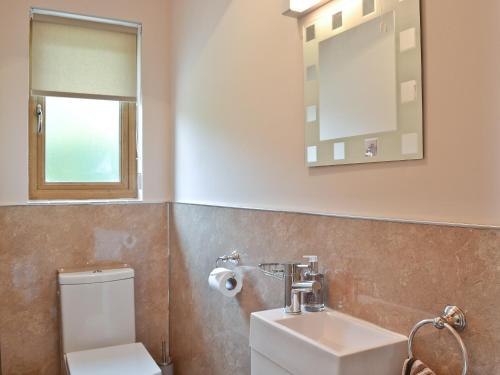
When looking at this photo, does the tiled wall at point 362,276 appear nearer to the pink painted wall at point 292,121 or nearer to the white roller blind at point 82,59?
the pink painted wall at point 292,121

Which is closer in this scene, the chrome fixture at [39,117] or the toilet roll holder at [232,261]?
the toilet roll holder at [232,261]

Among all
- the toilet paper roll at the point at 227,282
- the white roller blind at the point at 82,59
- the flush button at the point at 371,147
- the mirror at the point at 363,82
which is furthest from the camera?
the white roller blind at the point at 82,59

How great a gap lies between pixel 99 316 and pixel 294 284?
4.73 feet

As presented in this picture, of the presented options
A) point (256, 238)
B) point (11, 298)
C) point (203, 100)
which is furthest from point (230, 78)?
point (11, 298)

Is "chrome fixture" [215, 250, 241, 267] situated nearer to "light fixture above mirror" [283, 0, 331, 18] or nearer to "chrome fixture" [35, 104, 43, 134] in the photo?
"light fixture above mirror" [283, 0, 331, 18]

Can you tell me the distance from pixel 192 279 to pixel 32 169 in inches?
43.9

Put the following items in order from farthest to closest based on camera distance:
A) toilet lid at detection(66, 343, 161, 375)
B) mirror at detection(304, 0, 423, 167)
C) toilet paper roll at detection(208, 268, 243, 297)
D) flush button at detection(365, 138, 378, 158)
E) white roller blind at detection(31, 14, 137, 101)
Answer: white roller blind at detection(31, 14, 137, 101) < toilet lid at detection(66, 343, 161, 375) < toilet paper roll at detection(208, 268, 243, 297) < flush button at detection(365, 138, 378, 158) < mirror at detection(304, 0, 423, 167)

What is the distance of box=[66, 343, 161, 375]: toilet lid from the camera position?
6.86ft

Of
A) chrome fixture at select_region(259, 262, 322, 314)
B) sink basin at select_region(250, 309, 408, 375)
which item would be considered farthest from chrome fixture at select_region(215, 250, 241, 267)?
sink basin at select_region(250, 309, 408, 375)

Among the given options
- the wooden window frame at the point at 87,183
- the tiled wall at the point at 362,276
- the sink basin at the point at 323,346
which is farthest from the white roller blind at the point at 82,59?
the sink basin at the point at 323,346

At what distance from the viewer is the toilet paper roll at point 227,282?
77.3 inches

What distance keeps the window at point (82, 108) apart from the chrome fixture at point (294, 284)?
154 centimetres

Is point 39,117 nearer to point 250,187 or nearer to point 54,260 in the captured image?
point 54,260

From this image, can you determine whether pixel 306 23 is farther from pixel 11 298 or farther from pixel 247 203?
pixel 11 298
